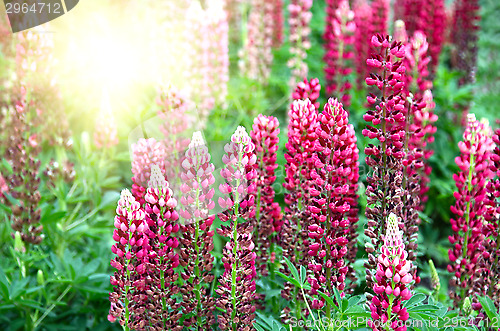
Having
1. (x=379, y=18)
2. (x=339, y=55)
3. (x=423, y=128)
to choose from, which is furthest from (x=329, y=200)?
(x=379, y=18)

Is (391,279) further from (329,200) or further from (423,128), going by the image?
(423,128)

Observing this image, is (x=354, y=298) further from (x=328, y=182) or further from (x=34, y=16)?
(x=34, y=16)

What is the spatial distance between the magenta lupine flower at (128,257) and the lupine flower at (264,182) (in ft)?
2.13

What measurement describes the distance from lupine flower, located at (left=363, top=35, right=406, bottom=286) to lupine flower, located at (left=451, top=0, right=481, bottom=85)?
4.23 metres

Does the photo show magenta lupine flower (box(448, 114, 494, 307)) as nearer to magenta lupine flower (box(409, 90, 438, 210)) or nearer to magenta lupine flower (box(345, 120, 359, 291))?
magenta lupine flower (box(409, 90, 438, 210))

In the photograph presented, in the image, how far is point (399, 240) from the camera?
6.36ft

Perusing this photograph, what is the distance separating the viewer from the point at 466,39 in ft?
20.5

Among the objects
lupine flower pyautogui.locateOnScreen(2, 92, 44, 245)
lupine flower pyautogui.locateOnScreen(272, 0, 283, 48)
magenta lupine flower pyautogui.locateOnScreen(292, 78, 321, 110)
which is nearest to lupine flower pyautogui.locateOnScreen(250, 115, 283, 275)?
magenta lupine flower pyautogui.locateOnScreen(292, 78, 321, 110)

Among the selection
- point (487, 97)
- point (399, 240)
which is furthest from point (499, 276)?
point (487, 97)

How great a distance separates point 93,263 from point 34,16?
158 cm

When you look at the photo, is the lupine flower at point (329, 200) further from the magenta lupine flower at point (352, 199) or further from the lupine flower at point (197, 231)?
the lupine flower at point (197, 231)

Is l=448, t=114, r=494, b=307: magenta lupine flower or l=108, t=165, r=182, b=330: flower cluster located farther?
l=448, t=114, r=494, b=307: magenta lupine flower

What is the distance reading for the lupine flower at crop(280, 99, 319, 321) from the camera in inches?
97.0

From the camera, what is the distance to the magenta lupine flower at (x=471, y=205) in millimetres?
2662
